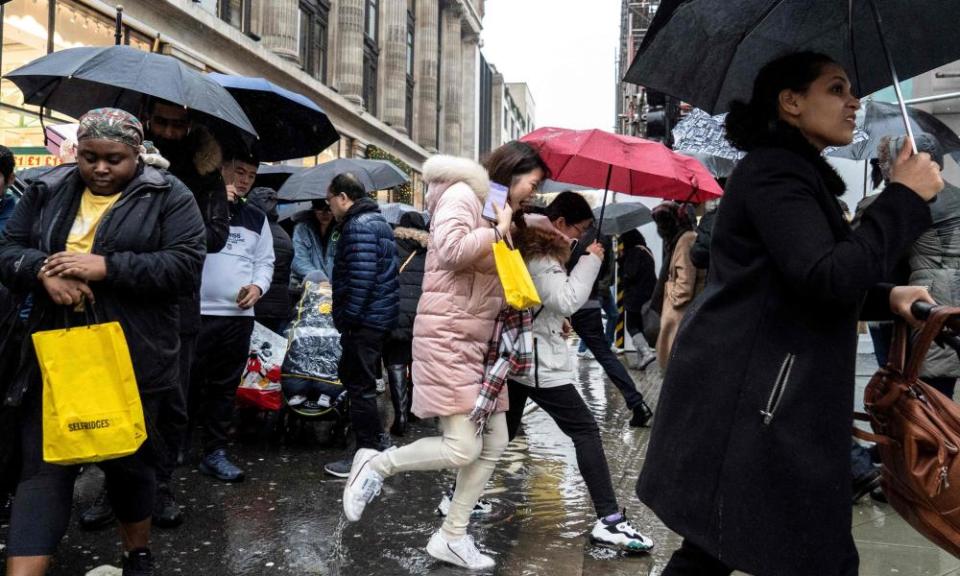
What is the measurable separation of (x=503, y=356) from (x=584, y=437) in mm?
805

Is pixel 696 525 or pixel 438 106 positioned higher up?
pixel 438 106

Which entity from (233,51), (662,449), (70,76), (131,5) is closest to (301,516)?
(70,76)

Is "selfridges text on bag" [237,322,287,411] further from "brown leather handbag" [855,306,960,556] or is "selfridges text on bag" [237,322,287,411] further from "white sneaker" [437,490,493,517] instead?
"brown leather handbag" [855,306,960,556]

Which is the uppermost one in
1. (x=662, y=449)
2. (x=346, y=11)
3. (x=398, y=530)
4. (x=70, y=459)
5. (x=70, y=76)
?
(x=346, y=11)

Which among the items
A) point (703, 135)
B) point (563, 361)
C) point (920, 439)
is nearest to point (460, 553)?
point (563, 361)

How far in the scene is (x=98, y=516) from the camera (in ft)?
14.3

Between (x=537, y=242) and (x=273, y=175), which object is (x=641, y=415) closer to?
(x=537, y=242)

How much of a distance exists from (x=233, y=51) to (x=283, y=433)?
740 inches

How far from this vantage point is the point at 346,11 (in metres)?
34.7

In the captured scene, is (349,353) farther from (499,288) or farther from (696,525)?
(696,525)

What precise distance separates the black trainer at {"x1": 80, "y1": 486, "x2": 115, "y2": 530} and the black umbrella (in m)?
3.45

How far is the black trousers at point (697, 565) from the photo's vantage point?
2.29 m

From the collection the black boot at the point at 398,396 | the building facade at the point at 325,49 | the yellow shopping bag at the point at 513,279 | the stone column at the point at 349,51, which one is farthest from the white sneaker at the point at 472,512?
the stone column at the point at 349,51

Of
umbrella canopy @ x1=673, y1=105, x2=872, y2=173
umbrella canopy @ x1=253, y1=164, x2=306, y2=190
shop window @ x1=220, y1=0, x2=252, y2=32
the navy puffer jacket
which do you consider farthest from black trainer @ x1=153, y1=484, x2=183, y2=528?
shop window @ x1=220, y1=0, x2=252, y2=32
